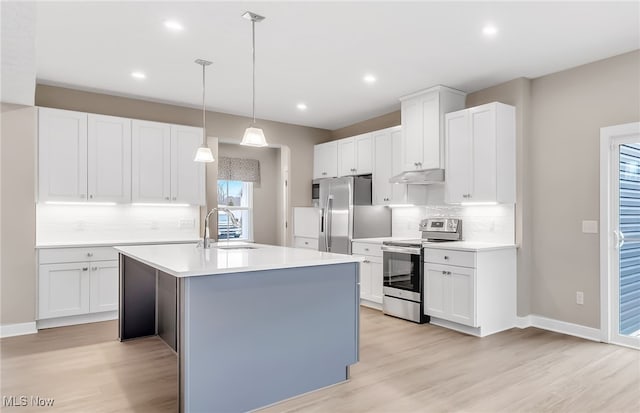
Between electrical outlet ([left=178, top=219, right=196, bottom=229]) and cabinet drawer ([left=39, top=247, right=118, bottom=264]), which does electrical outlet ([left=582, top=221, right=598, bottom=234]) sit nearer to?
electrical outlet ([left=178, top=219, right=196, bottom=229])

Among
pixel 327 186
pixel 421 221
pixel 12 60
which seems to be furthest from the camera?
pixel 327 186

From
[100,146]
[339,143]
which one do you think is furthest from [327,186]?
[100,146]

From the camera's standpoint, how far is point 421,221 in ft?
17.6

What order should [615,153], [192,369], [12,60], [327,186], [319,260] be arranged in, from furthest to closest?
[327,186] < [615,153] < [12,60] < [319,260] < [192,369]

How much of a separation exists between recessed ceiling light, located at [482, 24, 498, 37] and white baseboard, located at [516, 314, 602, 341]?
9.65 feet

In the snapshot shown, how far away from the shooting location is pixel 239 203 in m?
7.60

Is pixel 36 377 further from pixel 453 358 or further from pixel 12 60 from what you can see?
pixel 453 358

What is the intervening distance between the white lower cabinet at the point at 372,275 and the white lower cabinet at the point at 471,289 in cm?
74

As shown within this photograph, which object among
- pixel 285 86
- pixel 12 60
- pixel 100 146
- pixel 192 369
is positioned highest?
pixel 285 86

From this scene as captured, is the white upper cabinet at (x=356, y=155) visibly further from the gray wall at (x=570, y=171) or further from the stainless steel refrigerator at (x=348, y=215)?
the gray wall at (x=570, y=171)

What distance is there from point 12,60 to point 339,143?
433cm

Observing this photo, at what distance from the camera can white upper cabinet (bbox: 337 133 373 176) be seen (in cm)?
591

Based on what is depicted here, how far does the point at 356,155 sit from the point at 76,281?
399 centimetres

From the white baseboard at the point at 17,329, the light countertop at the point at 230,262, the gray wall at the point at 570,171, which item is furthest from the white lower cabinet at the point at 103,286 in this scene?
the gray wall at the point at 570,171
